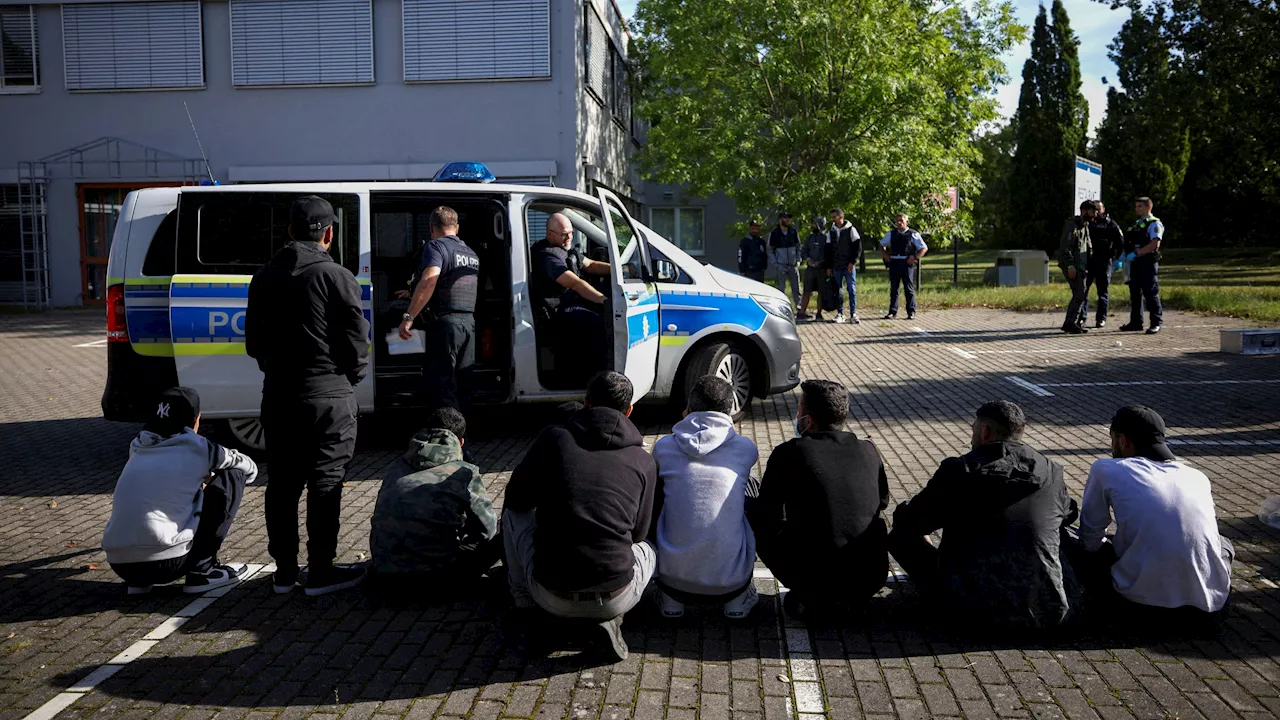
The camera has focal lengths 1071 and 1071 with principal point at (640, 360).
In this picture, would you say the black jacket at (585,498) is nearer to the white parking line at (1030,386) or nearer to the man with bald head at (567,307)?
the man with bald head at (567,307)

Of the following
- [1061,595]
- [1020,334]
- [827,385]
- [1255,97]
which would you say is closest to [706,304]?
[827,385]

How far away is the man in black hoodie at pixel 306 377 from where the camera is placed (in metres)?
5.27

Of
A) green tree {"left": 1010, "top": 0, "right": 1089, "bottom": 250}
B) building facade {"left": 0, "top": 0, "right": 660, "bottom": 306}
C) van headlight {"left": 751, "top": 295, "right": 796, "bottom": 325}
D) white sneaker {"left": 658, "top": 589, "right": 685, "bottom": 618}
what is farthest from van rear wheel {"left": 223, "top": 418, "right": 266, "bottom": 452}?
green tree {"left": 1010, "top": 0, "right": 1089, "bottom": 250}

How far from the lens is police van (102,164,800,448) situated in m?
7.71

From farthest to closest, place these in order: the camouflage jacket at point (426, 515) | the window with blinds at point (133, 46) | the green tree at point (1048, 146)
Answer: the green tree at point (1048, 146) → the window with blinds at point (133, 46) → the camouflage jacket at point (426, 515)

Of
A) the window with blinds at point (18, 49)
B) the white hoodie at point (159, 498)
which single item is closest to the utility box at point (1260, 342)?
the white hoodie at point (159, 498)

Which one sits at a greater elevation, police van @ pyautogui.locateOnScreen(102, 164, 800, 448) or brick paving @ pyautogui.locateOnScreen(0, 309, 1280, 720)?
police van @ pyautogui.locateOnScreen(102, 164, 800, 448)

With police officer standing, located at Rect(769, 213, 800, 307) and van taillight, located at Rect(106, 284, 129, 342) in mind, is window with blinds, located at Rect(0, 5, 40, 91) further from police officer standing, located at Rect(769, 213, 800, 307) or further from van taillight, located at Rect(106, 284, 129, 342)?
van taillight, located at Rect(106, 284, 129, 342)

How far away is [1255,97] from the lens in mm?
29875

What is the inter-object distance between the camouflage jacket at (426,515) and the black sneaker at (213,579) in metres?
0.90

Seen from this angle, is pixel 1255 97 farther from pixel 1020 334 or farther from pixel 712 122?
pixel 1020 334

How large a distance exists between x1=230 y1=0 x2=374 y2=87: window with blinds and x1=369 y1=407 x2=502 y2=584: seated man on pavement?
698 inches

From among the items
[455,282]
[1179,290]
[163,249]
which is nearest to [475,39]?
[163,249]

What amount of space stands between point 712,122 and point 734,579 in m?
20.8
